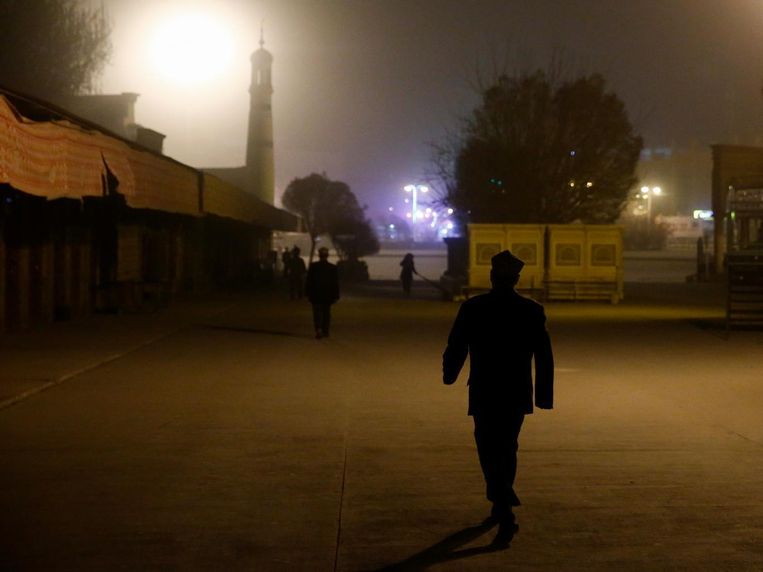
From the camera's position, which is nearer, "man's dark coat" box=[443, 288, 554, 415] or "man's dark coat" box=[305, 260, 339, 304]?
"man's dark coat" box=[443, 288, 554, 415]

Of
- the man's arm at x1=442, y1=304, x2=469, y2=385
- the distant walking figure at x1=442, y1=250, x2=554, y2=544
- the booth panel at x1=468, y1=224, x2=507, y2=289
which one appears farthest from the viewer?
the booth panel at x1=468, y1=224, x2=507, y2=289

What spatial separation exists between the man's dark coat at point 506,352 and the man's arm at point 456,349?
7 centimetres

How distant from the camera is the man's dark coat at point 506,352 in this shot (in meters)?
7.03

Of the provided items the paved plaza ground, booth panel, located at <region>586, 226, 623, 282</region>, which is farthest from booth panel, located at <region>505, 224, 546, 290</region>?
the paved plaza ground

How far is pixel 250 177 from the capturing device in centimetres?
8838

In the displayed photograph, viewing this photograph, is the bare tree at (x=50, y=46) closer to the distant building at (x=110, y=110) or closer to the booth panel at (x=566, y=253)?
the distant building at (x=110, y=110)

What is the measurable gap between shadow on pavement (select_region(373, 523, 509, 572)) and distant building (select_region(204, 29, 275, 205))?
79.1 metres

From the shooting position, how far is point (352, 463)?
9.45 m

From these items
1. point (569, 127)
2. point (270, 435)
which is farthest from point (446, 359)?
point (569, 127)

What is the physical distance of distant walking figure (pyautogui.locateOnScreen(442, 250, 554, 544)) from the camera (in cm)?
703

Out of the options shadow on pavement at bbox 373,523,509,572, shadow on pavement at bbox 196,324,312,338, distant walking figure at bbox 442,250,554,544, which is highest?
distant walking figure at bbox 442,250,554,544

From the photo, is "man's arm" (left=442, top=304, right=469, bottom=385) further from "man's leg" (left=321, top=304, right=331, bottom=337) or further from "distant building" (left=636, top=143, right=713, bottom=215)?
"distant building" (left=636, top=143, right=713, bottom=215)

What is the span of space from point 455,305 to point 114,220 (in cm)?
1014

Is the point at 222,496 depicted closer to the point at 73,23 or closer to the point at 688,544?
the point at 688,544
